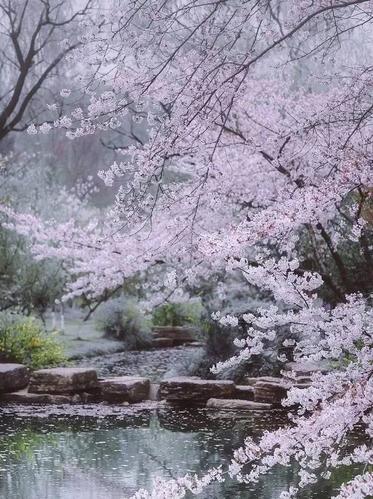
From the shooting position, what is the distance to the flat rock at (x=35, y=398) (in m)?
10.0

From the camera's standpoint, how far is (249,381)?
10.3m

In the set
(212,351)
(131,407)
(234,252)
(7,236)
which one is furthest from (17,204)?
(234,252)

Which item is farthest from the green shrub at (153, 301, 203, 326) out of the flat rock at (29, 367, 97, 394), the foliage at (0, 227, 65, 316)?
the flat rock at (29, 367, 97, 394)

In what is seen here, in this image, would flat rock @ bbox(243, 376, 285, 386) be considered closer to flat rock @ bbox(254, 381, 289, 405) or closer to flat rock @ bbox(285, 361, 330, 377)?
flat rock @ bbox(254, 381, 289, 405)

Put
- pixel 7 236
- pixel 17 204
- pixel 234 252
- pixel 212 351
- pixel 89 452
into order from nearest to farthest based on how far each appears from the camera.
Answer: pixel 234 252
pixel 89 452
pixel 212 351
pixel 7 236
pixel 17 204

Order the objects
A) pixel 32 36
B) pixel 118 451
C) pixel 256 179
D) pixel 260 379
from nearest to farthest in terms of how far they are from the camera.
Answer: pixel 118 451, pixel 256 179, pixel 260 379, pixel 32 36

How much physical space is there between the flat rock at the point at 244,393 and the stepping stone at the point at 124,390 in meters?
1.27

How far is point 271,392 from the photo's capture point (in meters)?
9.39

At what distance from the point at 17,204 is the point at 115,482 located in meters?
11.9

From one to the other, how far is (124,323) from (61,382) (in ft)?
21.6

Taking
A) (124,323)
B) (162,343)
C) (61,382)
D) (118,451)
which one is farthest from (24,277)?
(118,451)

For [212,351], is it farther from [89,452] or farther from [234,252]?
[234,252]

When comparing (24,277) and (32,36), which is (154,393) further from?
(24,277)

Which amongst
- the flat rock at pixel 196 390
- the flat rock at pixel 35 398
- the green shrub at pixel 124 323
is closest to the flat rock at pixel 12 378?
the flat rock at pixel 35 398
